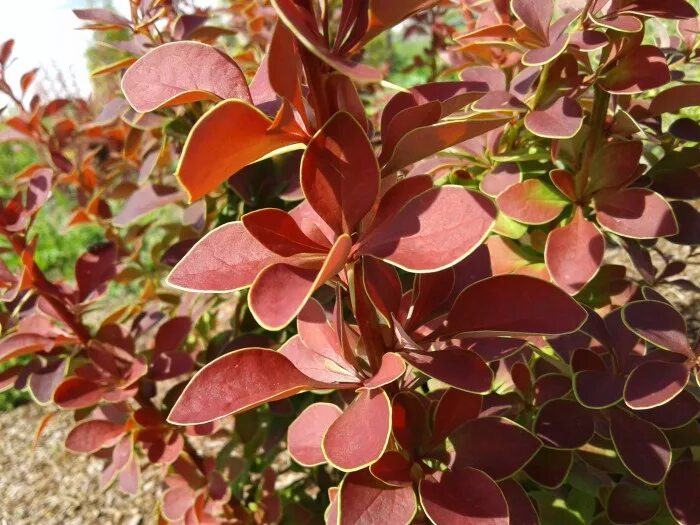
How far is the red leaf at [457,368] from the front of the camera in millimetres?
722

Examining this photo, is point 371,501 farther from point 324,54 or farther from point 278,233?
point 324,54

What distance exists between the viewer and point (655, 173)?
1247 millimetres

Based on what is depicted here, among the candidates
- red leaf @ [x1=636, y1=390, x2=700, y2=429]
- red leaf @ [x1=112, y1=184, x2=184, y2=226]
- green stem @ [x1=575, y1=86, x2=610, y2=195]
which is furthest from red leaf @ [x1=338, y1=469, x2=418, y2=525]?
red leaf @ [x1=112, y1=184, x2=184, y2=226]

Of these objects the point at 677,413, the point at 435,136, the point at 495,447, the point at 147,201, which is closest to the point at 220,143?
the point at 435,136

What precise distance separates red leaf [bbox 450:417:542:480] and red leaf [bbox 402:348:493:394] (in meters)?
0.20

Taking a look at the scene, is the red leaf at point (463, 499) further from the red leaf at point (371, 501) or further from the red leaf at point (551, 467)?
the red leaf at point (551, 467)

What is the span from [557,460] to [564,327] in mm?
498

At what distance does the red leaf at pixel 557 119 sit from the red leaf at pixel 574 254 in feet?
0.70

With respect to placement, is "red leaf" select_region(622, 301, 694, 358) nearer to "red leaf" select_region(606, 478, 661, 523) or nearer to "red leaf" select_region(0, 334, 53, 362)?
"red leaf" select_region(606, 478, 661, 523)

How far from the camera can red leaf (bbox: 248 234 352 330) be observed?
0.56m

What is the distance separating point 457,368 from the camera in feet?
2.45

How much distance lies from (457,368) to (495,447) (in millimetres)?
229

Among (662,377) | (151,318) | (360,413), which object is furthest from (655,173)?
(151,318)

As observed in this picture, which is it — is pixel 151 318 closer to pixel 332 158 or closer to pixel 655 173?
pixel 332 158
